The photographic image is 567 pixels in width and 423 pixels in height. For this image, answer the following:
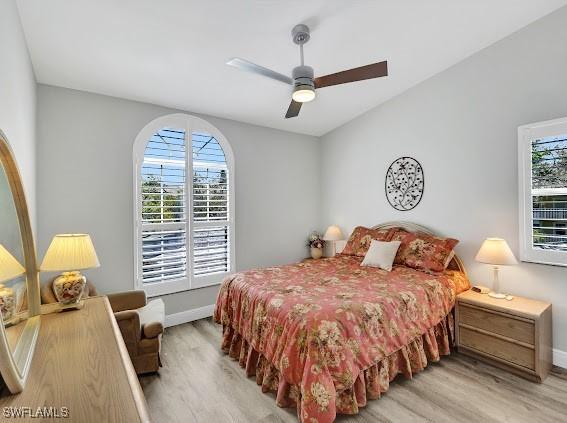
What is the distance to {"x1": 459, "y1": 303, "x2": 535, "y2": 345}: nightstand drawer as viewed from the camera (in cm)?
237

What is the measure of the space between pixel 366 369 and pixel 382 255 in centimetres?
147

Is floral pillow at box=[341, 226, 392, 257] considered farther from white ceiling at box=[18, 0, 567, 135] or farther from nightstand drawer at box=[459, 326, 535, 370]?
white ceiling at box=[18, 0, 567, 135]

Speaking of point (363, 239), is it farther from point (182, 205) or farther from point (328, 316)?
point (182, 205)

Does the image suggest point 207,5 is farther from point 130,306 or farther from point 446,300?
point 446,300

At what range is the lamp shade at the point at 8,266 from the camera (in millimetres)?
1187

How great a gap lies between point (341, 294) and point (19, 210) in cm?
216

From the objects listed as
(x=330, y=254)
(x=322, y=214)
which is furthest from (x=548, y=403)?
(x=322, y=214)

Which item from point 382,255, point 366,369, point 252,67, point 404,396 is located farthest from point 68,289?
point 382,255

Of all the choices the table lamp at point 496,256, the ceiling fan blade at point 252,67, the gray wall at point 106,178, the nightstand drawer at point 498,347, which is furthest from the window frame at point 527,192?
the gray wall at point 106,178

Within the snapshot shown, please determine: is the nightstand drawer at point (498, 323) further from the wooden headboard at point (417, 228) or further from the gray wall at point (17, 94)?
the gray wall at point (17, 94)

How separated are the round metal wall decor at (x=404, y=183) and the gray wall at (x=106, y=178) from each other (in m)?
1.87

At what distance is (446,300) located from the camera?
2.74 meters

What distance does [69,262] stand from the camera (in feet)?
6.28

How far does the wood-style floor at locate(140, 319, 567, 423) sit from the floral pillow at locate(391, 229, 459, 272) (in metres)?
0.90
